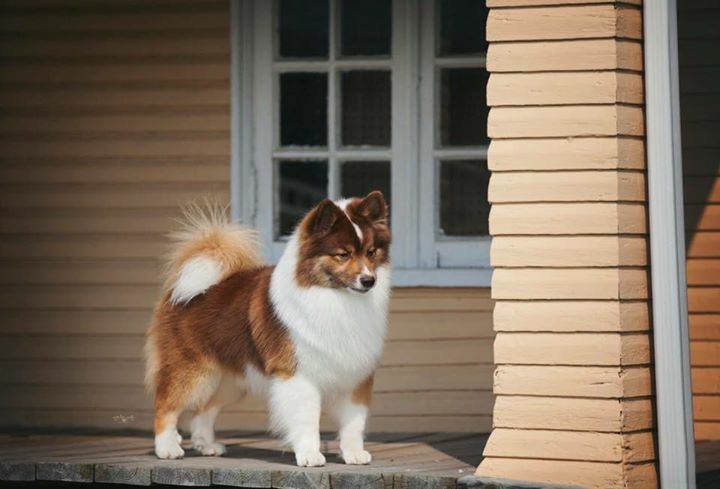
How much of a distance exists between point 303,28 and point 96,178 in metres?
1.34

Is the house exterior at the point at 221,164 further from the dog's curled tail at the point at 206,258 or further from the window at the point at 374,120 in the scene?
the dog's curled tail at the point at 206,258

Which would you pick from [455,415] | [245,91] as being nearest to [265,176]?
[245,91]

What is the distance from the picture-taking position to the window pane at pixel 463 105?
7.81m

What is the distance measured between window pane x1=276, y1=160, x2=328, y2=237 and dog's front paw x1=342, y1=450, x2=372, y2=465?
1.91 meters

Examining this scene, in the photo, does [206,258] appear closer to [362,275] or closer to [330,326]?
[330,326]

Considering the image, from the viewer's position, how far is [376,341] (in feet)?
20.6

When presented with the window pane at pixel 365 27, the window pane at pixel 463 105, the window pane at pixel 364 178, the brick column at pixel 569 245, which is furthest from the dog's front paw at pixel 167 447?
the window pane at pixel 365 27

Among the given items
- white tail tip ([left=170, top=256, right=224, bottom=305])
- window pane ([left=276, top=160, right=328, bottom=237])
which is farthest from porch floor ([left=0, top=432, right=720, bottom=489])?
window pane ([left=276, top=160, right=328, bottom=237])

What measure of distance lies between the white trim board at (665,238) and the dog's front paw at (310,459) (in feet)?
4.46

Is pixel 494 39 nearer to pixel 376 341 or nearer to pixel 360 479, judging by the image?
pixel 376 341

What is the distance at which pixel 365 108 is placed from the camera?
7.89m

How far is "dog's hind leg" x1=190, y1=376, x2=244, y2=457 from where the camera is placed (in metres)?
6.74

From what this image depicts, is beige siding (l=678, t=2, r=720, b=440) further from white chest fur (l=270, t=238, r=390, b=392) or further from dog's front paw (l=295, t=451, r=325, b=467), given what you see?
dog's front paw (l=295, t=451, r=325, b=467)

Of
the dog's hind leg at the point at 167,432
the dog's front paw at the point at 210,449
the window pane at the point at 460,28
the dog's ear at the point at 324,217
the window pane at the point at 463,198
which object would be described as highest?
the window pane at the point at 460,28
